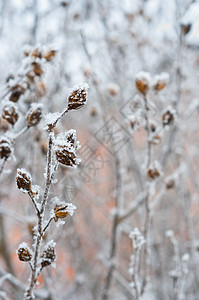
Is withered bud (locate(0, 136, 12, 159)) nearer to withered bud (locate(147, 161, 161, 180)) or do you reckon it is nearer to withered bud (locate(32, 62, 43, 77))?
withered bud (locate(32, 62, 43, 77))

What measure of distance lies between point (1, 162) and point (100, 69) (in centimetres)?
171

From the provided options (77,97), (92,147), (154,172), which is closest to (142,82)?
(154,172)

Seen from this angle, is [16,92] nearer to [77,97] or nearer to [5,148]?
[5,148]

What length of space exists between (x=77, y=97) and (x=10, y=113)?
323mm

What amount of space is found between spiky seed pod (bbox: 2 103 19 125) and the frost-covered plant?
0.29m

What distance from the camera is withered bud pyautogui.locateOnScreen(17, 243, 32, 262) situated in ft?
1.92

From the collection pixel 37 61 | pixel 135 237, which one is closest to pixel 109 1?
pixel 37 61

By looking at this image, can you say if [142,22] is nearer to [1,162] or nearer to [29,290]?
[1,162]

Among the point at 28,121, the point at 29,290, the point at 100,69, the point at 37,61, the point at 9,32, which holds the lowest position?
the point at 29,290

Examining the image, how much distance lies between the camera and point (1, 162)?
0.81 metres

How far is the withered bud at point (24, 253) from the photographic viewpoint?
1.92 ft

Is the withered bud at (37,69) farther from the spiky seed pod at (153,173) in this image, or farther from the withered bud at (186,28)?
the withered bud at (186,28)

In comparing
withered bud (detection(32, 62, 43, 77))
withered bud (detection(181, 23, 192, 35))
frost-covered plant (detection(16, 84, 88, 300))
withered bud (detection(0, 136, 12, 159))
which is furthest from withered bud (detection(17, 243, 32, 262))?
withered bud (detection(181, 23, 192, 35))

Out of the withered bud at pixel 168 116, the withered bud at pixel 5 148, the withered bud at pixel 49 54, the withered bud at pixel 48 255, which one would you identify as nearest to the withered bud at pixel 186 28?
the withered bud at pixel 168 116
